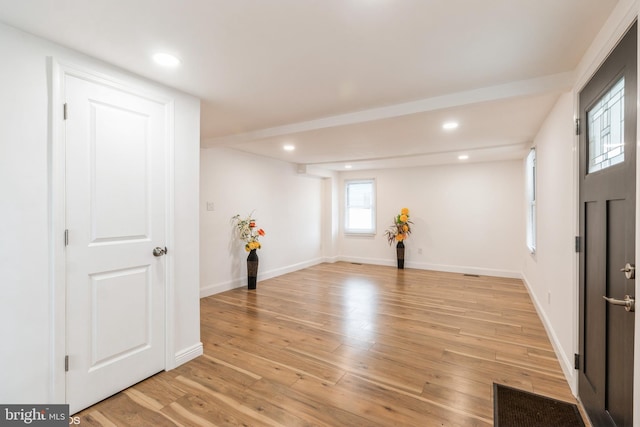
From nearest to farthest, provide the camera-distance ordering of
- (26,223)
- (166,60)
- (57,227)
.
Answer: (26,223) → (57,227) → (166,60)

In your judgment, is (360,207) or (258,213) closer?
(258,213)

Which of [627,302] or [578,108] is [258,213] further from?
[627,302]

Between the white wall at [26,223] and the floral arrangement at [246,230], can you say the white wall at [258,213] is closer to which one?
the floral arrangement at [246,230]

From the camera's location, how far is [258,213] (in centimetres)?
555

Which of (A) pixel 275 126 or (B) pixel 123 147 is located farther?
(A) pixel 275 126

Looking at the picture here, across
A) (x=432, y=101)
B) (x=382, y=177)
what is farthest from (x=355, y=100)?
(x=382, y=177)

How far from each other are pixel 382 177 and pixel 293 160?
2330 millimetres

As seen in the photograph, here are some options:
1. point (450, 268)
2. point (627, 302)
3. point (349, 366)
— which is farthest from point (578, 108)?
point (450, 268)

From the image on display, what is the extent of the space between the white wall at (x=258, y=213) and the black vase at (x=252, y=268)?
245mm

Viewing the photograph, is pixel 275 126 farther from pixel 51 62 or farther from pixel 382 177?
pixel 382 177

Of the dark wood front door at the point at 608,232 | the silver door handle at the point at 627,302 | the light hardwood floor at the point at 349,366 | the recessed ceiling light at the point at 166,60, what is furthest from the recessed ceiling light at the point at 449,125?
the recessed ceiling light at the point at 166,60

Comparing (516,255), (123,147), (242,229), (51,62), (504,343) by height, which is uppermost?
(51,62)

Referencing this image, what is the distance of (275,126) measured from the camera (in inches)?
145

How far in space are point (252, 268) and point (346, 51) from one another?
3.84 m
